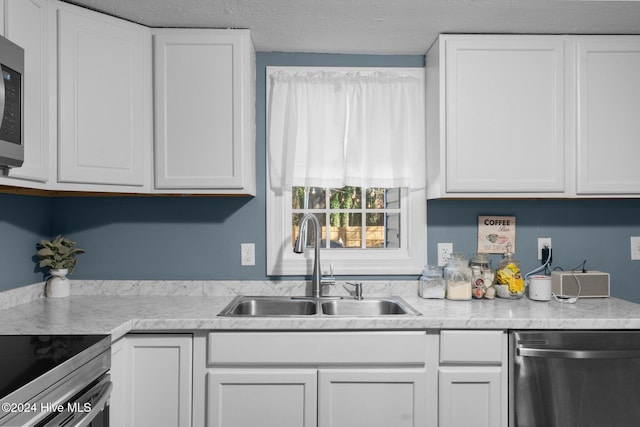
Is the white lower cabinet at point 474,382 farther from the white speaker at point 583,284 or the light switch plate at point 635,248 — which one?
the light switch plate at point 635,248

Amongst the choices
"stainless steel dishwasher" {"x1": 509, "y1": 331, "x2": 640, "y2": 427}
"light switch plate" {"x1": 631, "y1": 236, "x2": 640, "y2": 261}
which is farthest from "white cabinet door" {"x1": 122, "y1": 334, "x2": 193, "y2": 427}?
"light switch plate" {"x1": 631, "y1": 236, "x2": 640, "y2": 261}

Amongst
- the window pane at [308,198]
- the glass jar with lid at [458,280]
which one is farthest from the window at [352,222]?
the glass jar with lid at [458,280]

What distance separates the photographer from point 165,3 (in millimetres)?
1941

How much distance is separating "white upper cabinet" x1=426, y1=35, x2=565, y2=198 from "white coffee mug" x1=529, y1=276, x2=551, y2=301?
16.7 inches

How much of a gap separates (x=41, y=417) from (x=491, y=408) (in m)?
1.57

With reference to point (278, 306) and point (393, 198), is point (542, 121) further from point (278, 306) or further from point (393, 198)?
point (278, 306)

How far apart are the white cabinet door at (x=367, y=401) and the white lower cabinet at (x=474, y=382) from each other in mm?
106

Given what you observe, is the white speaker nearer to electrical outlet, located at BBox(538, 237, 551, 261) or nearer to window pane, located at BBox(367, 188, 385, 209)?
electrical outlet, located at BBox(538, 237, 551, 261)

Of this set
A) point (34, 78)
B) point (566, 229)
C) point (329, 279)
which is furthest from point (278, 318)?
point (566, 229)

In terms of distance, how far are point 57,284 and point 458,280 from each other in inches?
77.8

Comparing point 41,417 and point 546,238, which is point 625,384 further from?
point 41,417

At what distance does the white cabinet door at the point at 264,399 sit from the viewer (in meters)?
1.83

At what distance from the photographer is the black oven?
1.09m

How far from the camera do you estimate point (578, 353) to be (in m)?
1.81
